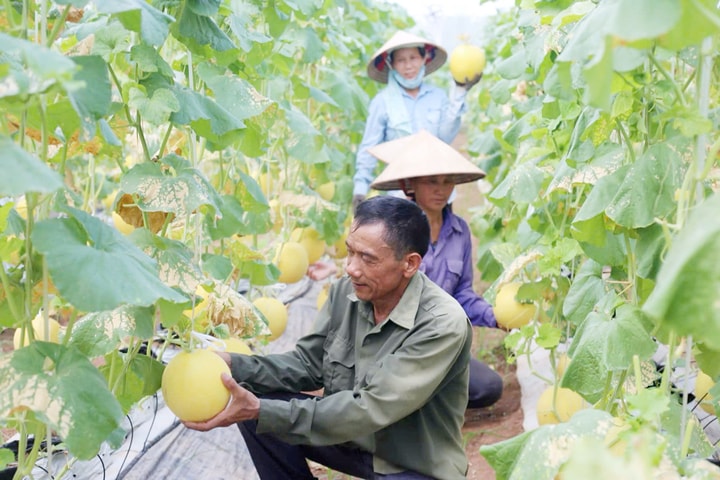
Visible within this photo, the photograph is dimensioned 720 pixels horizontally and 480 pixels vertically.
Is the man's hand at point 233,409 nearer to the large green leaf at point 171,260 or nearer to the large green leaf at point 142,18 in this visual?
the large green leaf at point 171,260

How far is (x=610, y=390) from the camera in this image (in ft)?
7.09

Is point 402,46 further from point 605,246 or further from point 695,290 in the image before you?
point 695,290

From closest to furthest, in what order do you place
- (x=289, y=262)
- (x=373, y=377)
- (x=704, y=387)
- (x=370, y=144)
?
(x=373, y=377), (x=704, y=387), (x=289, y=262), (x=370, y=144)

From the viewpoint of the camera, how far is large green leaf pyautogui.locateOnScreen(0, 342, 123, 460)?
1.57 meters

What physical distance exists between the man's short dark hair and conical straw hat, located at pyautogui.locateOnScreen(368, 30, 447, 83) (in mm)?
2863

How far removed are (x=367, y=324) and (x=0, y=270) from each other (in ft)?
4.00

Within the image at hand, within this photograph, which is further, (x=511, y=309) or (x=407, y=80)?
(x=407, y=80)

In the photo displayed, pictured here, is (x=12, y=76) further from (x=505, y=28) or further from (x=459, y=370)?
(x=505, y=28)

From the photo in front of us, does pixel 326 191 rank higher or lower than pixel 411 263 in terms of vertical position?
lower

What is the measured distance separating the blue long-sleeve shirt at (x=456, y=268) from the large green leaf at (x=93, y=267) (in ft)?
7.19

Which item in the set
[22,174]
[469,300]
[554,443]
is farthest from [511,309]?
[22,174]

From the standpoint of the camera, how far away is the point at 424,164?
3.82 meters

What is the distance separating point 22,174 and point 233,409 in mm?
1197

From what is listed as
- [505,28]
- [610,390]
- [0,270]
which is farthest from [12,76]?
[505,28]
